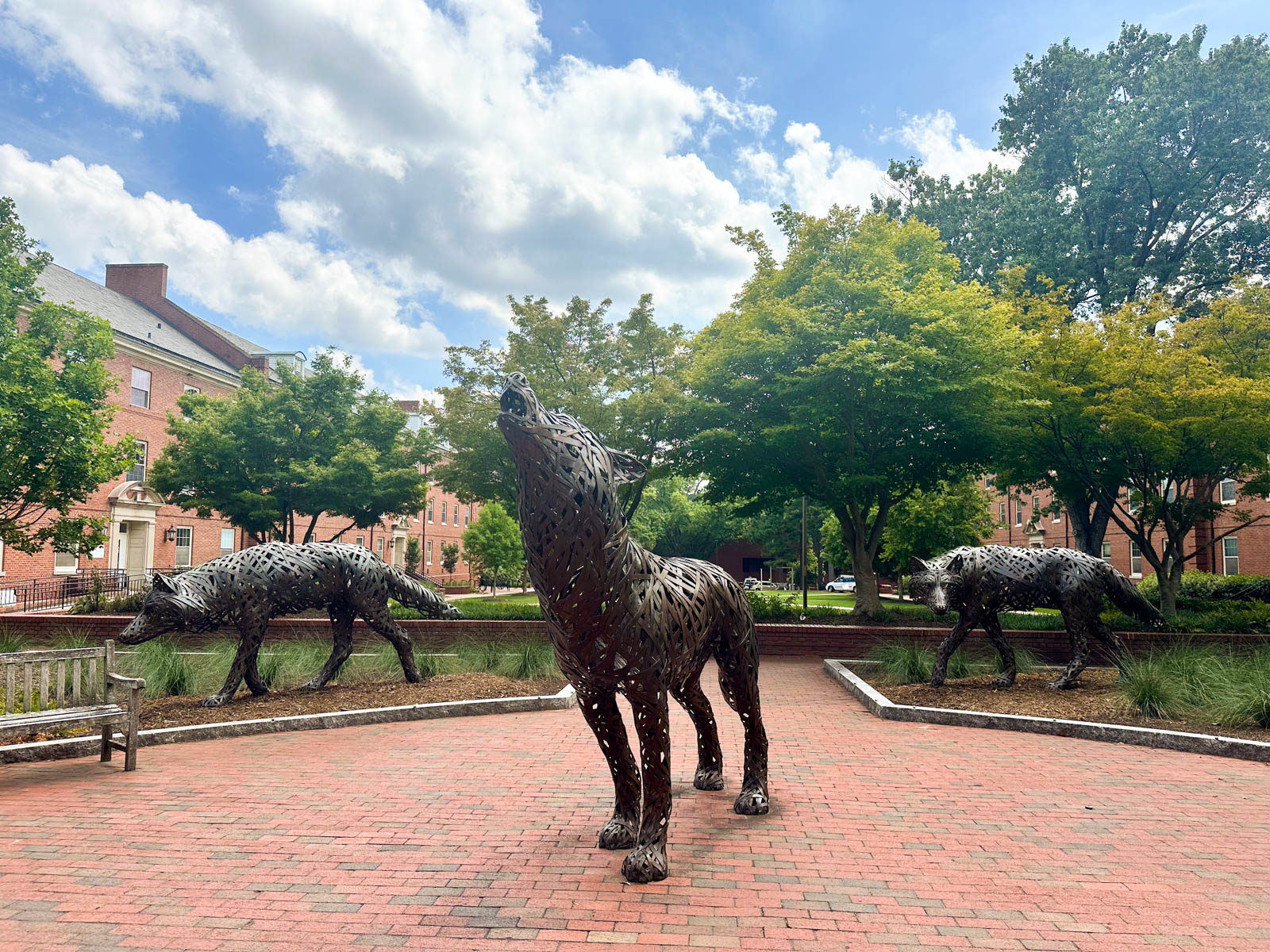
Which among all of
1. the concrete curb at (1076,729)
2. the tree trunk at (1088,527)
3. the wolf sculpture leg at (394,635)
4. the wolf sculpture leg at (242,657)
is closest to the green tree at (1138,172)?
the tree trunk at (1088,527)

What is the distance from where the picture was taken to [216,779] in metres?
6.03

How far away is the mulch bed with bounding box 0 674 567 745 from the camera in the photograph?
26.6ft

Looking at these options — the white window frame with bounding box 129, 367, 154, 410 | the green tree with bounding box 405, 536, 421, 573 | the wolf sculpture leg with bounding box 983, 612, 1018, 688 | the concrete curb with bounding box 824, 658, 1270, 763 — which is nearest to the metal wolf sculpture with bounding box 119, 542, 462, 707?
the concrete curb with bounding box 824, 658, 1270, 763

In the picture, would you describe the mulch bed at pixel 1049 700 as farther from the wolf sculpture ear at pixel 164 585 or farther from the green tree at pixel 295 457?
the green tree at pixel 295 457

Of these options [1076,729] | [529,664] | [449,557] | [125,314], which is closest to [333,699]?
[529,664]

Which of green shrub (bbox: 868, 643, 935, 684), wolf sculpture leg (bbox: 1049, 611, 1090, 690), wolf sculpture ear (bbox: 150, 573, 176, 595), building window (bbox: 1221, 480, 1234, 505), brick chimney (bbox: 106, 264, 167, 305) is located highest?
brick chimney (bbox: 106, 264, 167, 305)

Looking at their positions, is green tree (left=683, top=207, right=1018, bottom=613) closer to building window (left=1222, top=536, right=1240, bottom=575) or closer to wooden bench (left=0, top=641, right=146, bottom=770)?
wooden bench (left=0, top=641, right=146, bottom=770)

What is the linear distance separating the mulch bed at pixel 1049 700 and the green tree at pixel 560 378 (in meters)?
12.0

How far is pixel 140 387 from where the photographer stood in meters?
31.9

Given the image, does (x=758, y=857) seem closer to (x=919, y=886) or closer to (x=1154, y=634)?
(x=919, y=886)

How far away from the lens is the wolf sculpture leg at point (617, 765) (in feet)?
13.7

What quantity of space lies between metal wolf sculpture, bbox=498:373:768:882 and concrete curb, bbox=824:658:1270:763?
4.95 meters

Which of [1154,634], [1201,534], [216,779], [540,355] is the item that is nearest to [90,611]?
[540,355]

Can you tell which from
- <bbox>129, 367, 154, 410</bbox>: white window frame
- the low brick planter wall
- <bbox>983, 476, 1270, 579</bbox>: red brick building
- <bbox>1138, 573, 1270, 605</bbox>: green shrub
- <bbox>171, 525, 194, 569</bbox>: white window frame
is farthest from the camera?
<bbox>171, 525, 194, 569</bbox>: white window frame
